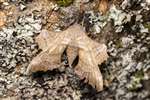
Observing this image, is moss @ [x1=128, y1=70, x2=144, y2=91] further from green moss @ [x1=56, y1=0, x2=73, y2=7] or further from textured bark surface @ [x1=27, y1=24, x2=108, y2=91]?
green moss @ [x1=56, y1=0, x2=73, y2=7]

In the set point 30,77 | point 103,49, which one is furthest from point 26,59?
point 103,49

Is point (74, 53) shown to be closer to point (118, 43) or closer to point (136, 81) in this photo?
point (118, 43)

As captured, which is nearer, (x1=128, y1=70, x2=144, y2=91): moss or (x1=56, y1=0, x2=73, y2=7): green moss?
(x1=128, y1=70, x2=144, y2=91): moss

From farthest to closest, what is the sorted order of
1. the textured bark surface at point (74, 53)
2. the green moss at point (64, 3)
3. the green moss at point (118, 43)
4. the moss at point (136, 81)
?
the green moss at point (64, 3)
the green moss at point (118, 43)
the textured bark surface at point (74, 53)
the moss at point (136, 81)

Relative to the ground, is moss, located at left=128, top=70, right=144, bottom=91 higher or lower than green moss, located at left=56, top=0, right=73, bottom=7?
lower

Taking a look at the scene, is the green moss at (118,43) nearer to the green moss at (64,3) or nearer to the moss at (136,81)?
the moss at (136,81)

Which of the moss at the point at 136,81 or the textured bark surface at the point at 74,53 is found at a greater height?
the textured bark surface at the point at 74,53

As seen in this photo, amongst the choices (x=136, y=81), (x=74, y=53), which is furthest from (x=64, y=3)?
(x=136, y=81)

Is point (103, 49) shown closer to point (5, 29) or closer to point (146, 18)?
point (146, 18)

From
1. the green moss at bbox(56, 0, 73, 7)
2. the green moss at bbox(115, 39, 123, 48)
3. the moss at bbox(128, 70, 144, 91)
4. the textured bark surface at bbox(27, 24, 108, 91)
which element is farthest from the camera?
the green moss at bbox(56, 0, 73, 7)

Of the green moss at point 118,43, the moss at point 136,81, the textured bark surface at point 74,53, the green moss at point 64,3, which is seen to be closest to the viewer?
the moss at point 136,81

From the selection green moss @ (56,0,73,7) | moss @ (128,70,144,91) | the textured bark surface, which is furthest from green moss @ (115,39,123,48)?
green moss @ (56,0,73,7)

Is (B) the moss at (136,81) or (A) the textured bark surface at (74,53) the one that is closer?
(B) the moss at (136,81)

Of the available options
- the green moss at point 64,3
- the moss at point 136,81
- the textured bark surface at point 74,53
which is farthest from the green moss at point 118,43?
the green moss at point 64,3
